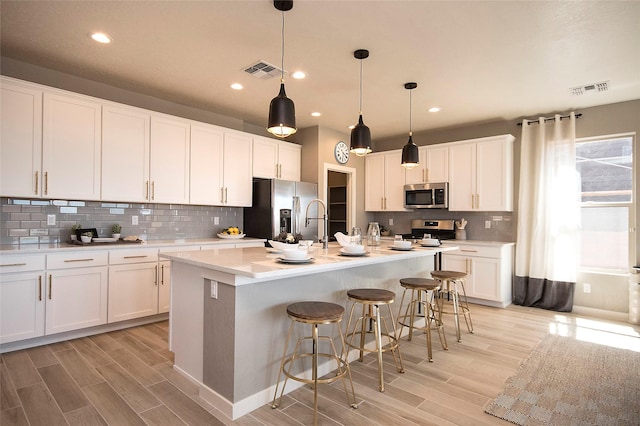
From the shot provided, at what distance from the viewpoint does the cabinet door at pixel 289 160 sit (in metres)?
5.51

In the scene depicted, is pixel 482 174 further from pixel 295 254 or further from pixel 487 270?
pixel 295 254

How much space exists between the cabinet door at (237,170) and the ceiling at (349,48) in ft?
2.05

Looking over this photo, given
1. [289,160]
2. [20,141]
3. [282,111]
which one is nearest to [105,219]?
[20,141]

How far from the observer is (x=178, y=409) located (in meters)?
2.17

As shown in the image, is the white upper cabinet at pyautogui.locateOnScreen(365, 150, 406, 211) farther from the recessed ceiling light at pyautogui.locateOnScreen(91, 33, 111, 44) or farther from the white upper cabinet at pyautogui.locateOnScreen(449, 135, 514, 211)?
the recessed ceiling light at pyautogui.locateOnScreen(91, 33, 111, 44)

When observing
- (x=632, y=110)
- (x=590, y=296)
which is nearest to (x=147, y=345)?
(x=590, y=296)

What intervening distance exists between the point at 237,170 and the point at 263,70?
1.79 m

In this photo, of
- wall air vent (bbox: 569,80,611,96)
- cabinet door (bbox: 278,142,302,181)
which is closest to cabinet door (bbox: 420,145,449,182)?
wall air vent (bbox: 569,80,611,96)

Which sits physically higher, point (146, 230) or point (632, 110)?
point (632, 110)

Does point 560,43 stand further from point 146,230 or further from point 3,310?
point 3,310

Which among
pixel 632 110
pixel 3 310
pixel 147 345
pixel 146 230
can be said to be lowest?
pixel 147 345

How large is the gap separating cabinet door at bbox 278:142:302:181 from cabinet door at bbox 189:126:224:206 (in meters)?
1.04

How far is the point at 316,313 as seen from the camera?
210cm

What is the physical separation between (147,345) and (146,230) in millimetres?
1618
